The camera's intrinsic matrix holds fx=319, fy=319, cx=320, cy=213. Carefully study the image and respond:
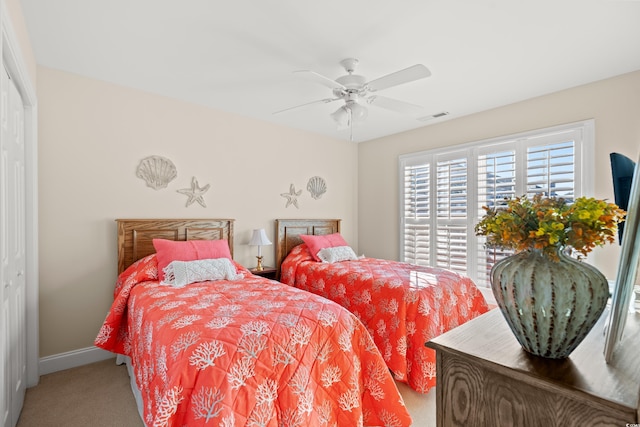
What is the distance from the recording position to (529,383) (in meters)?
0.78

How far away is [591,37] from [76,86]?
411 centimetres

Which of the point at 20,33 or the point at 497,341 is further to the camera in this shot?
the point at 20,33

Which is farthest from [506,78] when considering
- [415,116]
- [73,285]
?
[73,285]

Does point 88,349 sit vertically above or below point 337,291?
below

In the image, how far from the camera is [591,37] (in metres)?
2.23

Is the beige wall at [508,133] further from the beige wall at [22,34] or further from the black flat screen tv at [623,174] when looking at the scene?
the beige wall at [22,34]

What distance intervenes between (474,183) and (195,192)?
10.7 ft

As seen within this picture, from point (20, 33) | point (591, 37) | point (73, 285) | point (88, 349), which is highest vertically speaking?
point (591, 37)

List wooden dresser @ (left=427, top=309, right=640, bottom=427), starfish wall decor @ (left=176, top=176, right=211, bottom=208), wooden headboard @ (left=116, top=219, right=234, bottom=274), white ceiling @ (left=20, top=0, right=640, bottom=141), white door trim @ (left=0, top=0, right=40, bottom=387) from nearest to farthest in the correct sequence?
1. wooden dresser @ (left=427, top=309, right=640, bottom=427)
2. white ceiling @ (left=20, top=0, right=640, bottom=141)
3. white door trim @ (left=0, top=0, right=40, bottom=387)
4. wooden headboard @ (left=116, top=219, right=234, bottom=274)
5. starfish wall decor @ (left=176, top=176, right=211, bottom=208)

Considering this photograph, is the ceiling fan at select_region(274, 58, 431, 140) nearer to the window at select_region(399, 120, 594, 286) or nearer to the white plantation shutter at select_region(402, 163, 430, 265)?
the window at select_region(399, 120, 594, 286)

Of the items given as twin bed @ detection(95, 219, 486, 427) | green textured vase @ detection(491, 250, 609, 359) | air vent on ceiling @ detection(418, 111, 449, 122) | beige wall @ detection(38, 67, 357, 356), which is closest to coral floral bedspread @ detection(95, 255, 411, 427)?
twin bed @ detection(95, 219, 486, 427)

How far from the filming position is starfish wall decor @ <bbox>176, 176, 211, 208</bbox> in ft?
11.3

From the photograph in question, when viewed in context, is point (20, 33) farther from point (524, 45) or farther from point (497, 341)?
point (524, 45)

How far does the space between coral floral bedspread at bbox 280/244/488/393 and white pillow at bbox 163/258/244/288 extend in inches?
40.2
